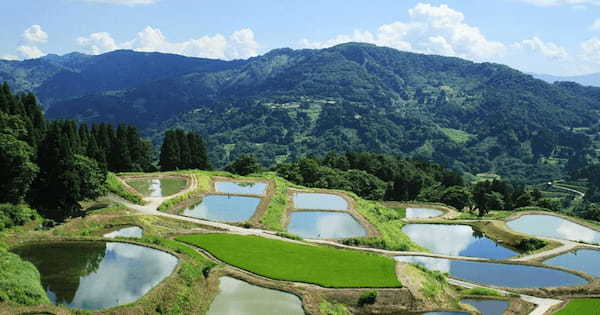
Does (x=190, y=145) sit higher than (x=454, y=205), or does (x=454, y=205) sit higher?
(x=190, y=145)

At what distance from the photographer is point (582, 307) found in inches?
1511

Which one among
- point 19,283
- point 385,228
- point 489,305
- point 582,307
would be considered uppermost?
point 19,283

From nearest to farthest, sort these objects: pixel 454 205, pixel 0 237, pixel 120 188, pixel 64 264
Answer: pixel 64 264 < pixel 0 237 < pixel 120 188 < pixel 454 205

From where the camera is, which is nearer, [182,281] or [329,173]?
[182,281]

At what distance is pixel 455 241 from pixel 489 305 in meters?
25.4

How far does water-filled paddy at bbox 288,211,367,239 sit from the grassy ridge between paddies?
8273mm

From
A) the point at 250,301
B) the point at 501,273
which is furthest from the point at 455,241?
the point at 250,301

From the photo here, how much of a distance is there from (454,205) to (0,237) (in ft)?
263

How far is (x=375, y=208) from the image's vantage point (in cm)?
7269

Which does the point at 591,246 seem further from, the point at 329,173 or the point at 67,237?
the point at 67,237

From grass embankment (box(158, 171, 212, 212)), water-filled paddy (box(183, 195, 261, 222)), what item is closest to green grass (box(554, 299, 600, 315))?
water-filled paddy (box(183, 195, 261, 222))

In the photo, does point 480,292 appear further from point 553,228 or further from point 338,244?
point 553,228

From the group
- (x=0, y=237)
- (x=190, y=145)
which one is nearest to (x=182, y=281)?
(x=0, y=237)

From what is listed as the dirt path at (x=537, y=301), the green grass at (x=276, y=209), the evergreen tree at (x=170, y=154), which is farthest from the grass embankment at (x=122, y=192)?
the dirt path at (x=537, y=301)
